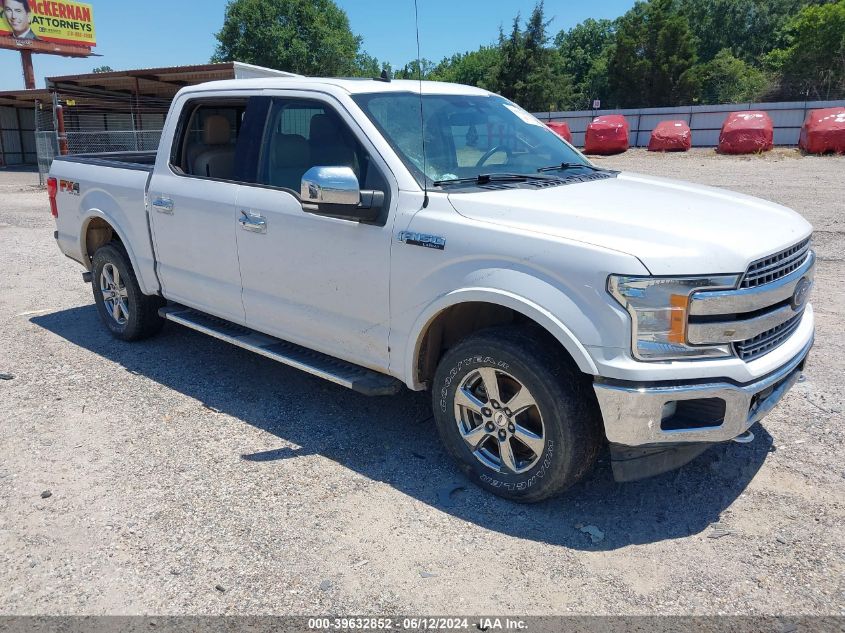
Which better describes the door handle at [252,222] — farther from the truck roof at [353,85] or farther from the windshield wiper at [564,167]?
the windshield wiper at [564,167]

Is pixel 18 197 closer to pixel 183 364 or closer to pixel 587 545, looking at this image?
pixel 183 364

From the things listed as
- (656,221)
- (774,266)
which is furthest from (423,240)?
(774,266)

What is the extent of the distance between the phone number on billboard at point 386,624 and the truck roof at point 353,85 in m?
2.88

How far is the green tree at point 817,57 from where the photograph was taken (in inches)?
2206

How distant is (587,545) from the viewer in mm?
3260

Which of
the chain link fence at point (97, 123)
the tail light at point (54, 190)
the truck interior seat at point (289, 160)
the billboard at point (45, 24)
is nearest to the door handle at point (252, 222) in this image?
the truck interior seat at point (289, 160)

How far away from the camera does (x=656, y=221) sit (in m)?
3.16

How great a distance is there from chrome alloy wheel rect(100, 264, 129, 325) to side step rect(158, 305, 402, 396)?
659mm

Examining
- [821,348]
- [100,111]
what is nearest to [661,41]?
[100,111]

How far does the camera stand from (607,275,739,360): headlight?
292 centimetres

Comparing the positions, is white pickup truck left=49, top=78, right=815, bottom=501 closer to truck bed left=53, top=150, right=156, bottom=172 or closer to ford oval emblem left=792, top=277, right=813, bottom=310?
ford oval emblem left=792, top=277, right=813, bottom=310

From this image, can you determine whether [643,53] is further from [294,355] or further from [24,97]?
[294,355]

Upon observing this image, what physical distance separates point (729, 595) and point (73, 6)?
2188 inches

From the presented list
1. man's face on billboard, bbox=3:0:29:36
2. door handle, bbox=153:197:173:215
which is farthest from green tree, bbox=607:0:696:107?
door handle, bbox=153:197:173:215
